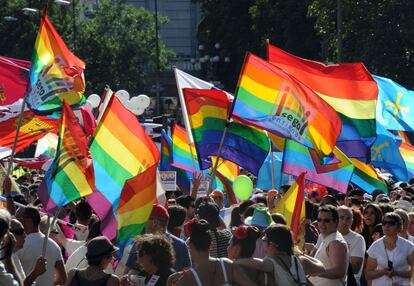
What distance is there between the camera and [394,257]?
458 inches

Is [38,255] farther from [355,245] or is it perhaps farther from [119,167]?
[355,245]

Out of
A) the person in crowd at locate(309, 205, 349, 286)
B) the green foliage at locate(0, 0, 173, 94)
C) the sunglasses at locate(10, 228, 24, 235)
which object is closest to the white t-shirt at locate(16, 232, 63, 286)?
the sunglasses at locate(10, 228, 24, 235)

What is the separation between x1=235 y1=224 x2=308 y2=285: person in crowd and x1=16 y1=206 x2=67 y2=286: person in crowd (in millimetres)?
1677

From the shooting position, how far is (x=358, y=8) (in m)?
43.7

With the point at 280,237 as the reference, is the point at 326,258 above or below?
below

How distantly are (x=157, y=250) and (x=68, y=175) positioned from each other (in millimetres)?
1839

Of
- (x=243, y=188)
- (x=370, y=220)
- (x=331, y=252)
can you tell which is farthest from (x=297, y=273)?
(x=243, y=188)

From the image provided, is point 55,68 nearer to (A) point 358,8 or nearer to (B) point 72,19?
(A) point 358,8

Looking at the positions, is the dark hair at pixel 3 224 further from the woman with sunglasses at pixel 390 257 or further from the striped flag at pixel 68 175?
the woman with sunglasses at pixel 390 257

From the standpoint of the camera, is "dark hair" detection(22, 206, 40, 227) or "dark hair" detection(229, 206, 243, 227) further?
"dark hair" detection(229, 206, 243, 227)

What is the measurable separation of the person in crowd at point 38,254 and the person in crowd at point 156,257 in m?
1.21

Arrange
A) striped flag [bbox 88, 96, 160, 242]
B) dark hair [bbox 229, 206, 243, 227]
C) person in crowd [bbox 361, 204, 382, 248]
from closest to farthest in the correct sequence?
1. striped flag [bbox 88, 96, 160, 242]
2. dark hair [bbox 229, 206, 243, 227]
3. person in crowd [bbox 361, 204, 382, 248]

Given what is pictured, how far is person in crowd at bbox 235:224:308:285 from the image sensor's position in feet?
30.0

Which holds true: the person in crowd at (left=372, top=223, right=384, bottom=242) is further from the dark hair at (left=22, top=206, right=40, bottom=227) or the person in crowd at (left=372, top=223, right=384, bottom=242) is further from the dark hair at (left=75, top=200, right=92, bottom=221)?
the dark hair at (left=22, top=206, right=40, bottom=227)
